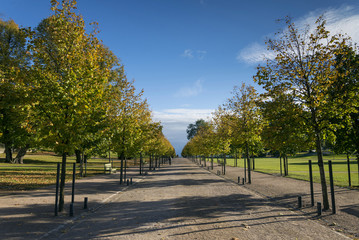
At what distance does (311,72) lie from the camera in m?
9.96

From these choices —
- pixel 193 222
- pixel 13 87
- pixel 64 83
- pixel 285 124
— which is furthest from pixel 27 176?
pixel 285 124

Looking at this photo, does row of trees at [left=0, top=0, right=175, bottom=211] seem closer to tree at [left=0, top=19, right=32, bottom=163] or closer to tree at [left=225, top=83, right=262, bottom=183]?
tree at [left=0, top=19, right=32, bottom=163]

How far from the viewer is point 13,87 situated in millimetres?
9242

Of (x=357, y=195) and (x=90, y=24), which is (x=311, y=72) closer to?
(x=357, y=195)

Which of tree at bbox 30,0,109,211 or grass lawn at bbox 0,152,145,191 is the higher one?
tree at bbox 30,0,109,211

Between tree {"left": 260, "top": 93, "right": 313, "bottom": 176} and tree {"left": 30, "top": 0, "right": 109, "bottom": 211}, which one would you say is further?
tree {"left": 260, "top": 93, "right": 313, "bottom": 176}

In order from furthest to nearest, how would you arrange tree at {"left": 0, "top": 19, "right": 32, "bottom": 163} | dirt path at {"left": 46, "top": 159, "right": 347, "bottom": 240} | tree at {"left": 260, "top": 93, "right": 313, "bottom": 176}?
1. tree at {"left": 260, "top": 93, "right": 313, "bottom": 176}
2. tree at {"left": 0, "top": 19, "right": 32, "bottom": 163}
3. dirt path at {"left": 46, "top": 159, "right": 347, "bottom": 240}

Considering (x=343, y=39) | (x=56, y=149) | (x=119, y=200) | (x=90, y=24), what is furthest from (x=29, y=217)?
(x=343, y=39)

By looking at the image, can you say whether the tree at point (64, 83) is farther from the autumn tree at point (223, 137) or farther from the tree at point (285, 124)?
the autumn tree at point (223, 137)

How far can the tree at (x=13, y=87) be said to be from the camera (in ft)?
28.3

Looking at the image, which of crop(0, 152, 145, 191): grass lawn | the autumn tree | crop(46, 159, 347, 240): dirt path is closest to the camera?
crop(46, 159, 347, 240): dirt path

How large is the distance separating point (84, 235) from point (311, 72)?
10.7 metres

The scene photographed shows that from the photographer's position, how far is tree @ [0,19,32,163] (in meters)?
8.64

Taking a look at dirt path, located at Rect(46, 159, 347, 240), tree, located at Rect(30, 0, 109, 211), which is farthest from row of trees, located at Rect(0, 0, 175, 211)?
dirt path, located at Rect(46, 159, 347, 240)
